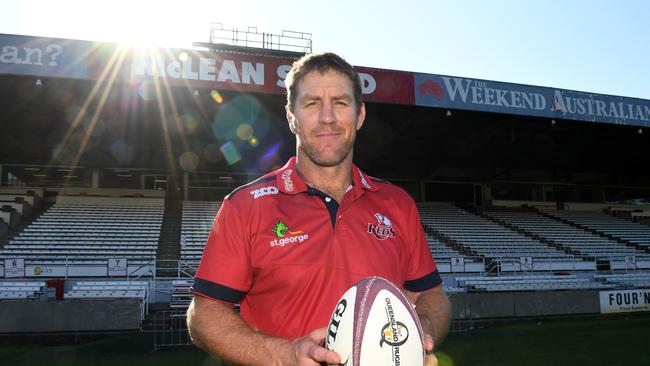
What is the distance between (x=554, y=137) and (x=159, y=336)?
17680 mm

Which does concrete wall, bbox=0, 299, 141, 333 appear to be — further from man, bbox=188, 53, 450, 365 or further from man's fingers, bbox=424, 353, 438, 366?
man's fingers, bbox=424, 353, 438, 366

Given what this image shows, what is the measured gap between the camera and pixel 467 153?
2258cm

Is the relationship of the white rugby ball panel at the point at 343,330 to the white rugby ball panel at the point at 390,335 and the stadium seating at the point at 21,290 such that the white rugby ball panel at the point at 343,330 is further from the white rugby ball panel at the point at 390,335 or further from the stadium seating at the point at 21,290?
the stadium seating at the point at 21,290

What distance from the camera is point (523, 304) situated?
13016mm

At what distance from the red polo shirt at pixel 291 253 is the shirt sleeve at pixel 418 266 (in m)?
0.11

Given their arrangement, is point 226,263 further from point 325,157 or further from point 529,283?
point 529,283

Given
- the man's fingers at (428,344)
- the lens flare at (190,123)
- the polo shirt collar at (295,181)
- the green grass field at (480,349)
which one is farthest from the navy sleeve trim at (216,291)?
the lens flare at (190,123)

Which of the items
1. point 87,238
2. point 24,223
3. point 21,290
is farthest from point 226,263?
point 24,223

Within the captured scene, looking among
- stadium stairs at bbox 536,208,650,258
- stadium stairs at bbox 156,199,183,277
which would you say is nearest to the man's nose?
stadium stairs at bbox 156,199,183,277

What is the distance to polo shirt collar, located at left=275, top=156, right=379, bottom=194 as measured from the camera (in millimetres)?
2408

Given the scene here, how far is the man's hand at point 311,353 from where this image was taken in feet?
5.51

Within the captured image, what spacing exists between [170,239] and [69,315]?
7.64m

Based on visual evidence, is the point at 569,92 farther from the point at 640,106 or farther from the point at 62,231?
the point at 62,231

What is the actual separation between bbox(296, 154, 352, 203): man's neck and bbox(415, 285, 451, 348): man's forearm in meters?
0.66
